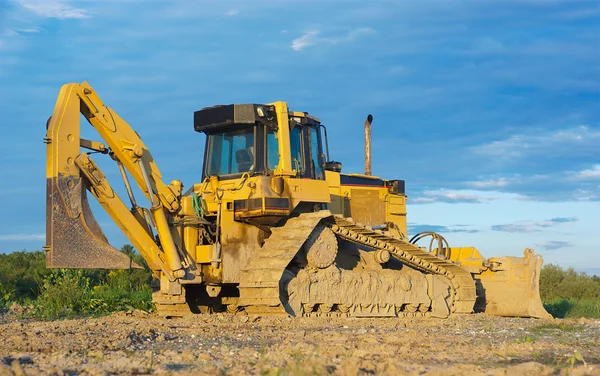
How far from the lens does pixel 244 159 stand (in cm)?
1388

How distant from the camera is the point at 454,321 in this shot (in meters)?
13.9

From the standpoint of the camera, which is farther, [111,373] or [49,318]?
[49,318]

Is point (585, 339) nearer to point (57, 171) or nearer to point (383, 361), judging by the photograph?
point (383, 361)

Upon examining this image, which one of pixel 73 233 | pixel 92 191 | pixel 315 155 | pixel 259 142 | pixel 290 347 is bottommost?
pixel 290 347

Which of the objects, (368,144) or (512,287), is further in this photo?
(368,144)

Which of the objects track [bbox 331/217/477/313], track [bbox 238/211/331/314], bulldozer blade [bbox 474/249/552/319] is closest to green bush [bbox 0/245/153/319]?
track [bbox 238/211/331/314]

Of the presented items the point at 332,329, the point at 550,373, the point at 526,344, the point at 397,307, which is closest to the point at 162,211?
the point at 332,329

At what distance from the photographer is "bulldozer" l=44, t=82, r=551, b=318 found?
1194 cm

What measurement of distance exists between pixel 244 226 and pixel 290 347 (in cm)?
534

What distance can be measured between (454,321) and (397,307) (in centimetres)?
122

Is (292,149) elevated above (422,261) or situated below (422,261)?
above

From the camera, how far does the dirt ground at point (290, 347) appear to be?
21.9ft

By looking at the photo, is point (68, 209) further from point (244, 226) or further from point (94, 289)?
point (94, 289)

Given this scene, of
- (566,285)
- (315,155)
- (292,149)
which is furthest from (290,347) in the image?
(566,285)
